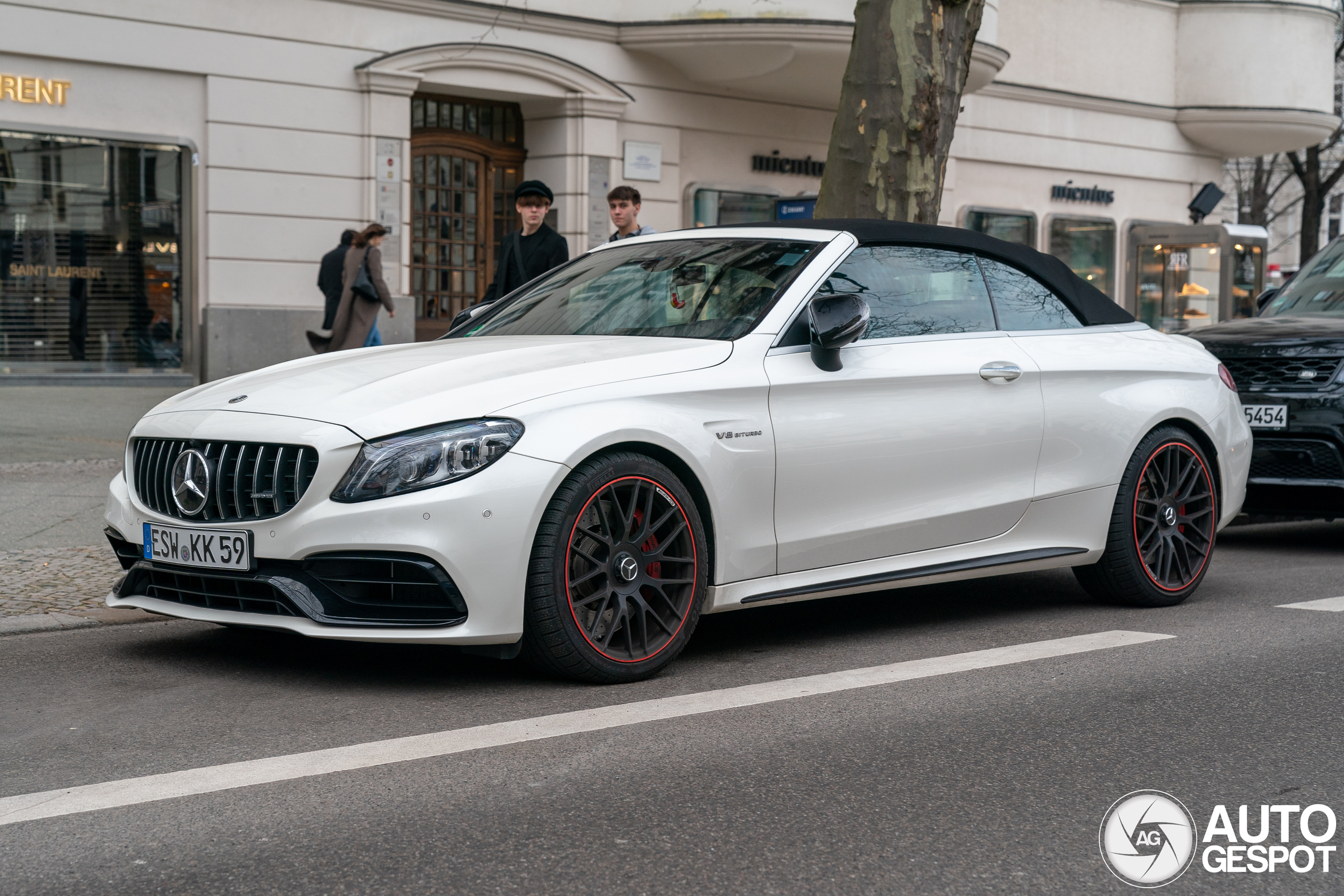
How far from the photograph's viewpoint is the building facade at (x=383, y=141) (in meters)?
16.3

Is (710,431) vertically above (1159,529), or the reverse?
(710,431)

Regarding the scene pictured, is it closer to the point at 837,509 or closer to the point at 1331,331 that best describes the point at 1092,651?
the point at 837,509

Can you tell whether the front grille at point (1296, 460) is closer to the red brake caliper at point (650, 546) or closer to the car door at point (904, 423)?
the car door at point (904, 423)

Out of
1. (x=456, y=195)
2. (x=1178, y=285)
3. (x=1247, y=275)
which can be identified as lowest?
(x=1178, y=285)

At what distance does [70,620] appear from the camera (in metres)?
5.99

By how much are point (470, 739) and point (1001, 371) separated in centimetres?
270

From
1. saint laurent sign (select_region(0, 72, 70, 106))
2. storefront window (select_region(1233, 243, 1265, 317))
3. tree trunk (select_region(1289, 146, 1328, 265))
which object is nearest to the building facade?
saint laurent sign (select_region(0, 72, 70, 106))

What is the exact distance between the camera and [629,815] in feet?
11.7

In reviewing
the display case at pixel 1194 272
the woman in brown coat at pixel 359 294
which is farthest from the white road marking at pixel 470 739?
the display case at pixel 1194 272

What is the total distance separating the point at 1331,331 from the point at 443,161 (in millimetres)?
13261

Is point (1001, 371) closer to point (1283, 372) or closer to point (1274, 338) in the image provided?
point (1283, 372)

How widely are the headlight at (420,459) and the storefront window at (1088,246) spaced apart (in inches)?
893

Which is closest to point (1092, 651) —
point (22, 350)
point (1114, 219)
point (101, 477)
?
point (101, 477)

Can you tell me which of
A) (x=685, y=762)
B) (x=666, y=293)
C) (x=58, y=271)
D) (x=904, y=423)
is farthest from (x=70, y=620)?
(x=58, y=271)
